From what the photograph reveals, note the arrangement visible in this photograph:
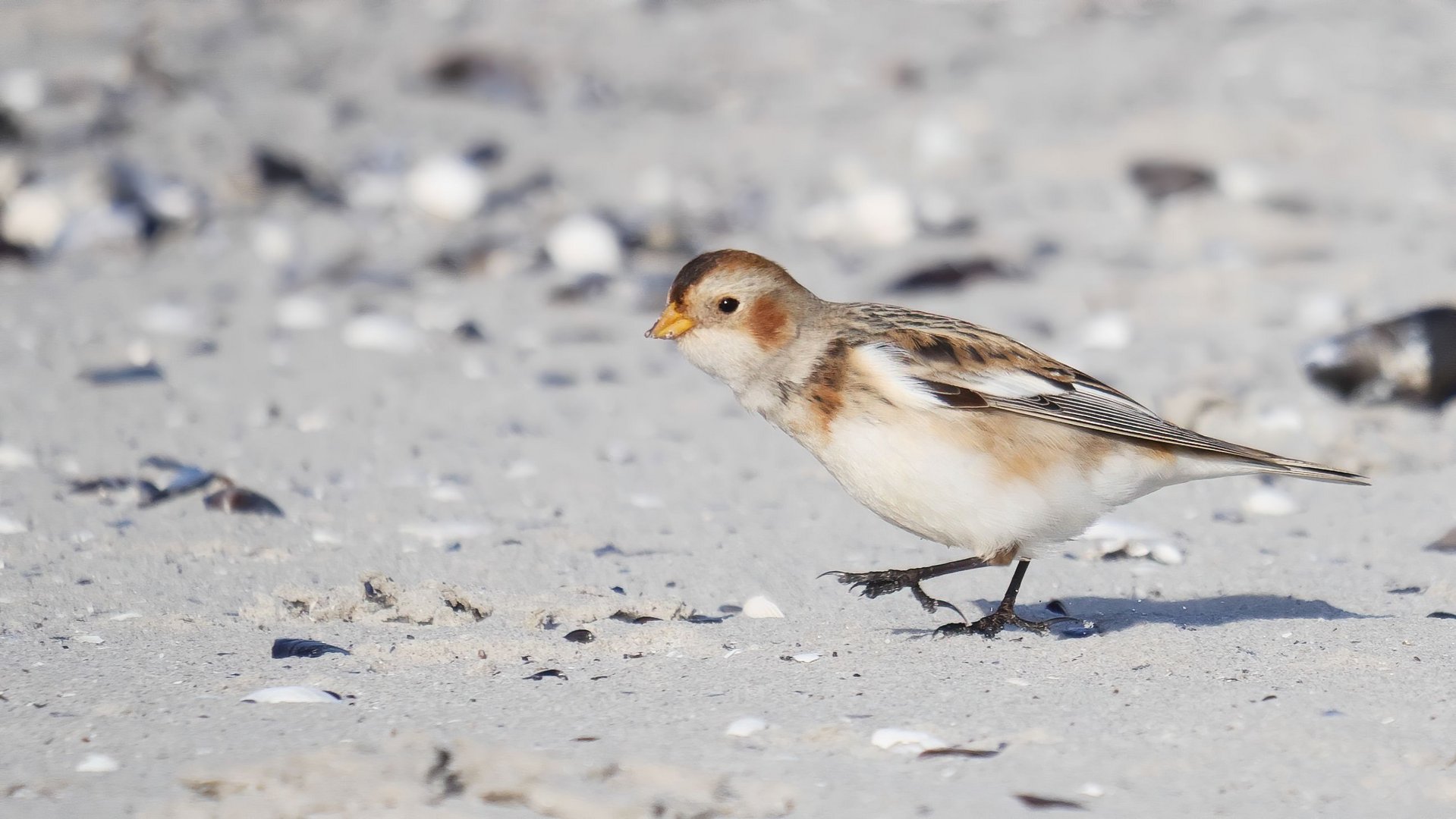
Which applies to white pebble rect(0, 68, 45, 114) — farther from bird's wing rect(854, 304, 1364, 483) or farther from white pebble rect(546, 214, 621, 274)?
bird's wing rect(854, 304, 1364, 483)

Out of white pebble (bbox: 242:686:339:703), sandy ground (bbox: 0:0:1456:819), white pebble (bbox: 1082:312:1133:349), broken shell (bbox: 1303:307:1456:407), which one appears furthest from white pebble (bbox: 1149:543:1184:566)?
white pebble (bbox: 242:686:339:703)

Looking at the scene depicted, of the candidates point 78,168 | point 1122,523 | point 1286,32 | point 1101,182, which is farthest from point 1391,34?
point 78,168

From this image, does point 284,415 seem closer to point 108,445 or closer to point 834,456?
point 108,445

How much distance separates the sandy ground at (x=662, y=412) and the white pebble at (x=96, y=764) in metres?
0.03

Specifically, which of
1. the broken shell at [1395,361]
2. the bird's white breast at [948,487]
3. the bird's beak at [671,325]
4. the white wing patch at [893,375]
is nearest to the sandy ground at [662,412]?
the broken shell at [1395,361]

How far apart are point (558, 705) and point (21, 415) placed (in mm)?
3313

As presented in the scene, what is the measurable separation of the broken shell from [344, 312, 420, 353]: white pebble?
364cm

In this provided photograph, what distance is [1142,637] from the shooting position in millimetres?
3865

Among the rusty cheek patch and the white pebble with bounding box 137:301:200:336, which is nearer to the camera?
the rusty cheek patch

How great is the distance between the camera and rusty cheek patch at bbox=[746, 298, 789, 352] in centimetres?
411

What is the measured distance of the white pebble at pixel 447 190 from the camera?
8.57 m

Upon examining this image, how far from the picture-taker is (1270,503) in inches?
206

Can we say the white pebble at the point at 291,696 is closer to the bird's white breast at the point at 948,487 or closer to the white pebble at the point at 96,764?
the white pebble at the point at 96,764

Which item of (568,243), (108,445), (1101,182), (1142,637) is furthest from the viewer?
(1101,182)
